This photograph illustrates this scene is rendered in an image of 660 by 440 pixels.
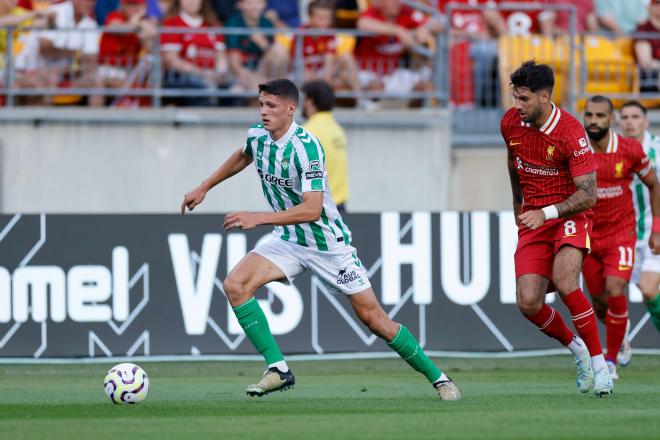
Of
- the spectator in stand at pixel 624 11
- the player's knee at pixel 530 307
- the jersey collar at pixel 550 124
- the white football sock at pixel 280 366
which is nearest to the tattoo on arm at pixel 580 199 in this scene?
the jersey collar at pixel 550 124

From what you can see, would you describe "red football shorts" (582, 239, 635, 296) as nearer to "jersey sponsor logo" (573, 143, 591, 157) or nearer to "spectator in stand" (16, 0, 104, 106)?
"jersey sponsor logo" (573, 143, 591, 157)

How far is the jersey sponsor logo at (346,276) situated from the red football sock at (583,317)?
62.1 inches

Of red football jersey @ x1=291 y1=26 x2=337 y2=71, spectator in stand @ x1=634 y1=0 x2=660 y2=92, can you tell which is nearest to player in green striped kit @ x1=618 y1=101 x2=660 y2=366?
spectator in stand @ x1=634 y1=0 x2=660 y2=92

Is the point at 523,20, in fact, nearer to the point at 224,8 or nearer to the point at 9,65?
the point at 224,8

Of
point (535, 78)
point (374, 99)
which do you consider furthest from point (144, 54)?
point (535, 78)

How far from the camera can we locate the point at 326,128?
44.1 feet

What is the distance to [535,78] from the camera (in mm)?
9617

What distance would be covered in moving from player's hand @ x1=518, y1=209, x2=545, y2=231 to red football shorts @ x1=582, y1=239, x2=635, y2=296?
2.68 meters

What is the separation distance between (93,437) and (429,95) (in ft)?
34.7

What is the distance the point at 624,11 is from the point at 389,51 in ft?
12.4

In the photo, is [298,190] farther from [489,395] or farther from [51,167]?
[51,167]

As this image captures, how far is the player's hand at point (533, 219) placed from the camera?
948 cm

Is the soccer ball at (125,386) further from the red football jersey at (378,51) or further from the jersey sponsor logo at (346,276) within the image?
the red football jersey at (378,51)

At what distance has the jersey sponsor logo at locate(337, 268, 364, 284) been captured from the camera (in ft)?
31.3
